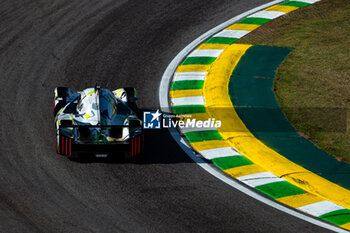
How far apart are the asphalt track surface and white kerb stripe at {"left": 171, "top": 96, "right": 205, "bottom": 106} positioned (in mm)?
568

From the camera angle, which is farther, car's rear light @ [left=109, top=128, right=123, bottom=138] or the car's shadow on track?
the car's shadow on track

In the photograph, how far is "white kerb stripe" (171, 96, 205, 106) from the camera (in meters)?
17.9

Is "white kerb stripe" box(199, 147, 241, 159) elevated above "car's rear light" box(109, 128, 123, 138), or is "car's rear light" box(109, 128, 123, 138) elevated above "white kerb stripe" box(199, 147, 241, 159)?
"car's rear light" box(109, 128, 123, 138)

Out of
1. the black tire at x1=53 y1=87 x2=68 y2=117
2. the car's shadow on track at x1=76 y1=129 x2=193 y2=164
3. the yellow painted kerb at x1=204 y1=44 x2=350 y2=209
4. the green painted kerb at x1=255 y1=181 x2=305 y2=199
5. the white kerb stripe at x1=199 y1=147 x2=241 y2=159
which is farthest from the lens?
the black tire at x1=53 y1=87 x2=68 y2=117

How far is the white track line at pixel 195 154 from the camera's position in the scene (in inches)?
516

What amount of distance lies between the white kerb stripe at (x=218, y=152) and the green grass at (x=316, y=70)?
2189 mm

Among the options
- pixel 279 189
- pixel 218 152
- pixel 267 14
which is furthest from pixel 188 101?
pixel 267 14

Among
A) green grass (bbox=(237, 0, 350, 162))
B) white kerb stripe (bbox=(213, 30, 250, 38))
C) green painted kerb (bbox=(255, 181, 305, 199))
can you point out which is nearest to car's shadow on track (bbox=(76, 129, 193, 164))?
green painted kerb (bbox=(255, 181, 305, 199))

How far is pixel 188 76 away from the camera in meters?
19.4

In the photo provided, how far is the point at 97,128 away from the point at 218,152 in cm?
312

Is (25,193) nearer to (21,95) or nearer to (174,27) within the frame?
(21,95)

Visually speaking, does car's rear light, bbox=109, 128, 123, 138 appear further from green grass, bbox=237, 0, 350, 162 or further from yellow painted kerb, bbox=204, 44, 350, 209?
green grass, bbox=237, 0, 350, 162

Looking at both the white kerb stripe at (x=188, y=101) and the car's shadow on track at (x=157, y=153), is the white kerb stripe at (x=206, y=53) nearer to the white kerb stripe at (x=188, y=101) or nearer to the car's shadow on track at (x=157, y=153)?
the white kerb stripe at (x=188, y=101)

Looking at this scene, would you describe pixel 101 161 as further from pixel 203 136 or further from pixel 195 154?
pixel 203 136
